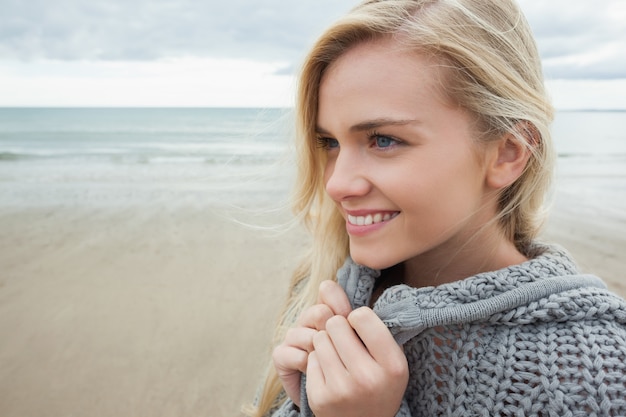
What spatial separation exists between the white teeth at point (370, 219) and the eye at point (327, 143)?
28 centimetres

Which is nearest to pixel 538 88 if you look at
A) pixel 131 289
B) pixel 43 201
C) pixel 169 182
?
pixel 131 289

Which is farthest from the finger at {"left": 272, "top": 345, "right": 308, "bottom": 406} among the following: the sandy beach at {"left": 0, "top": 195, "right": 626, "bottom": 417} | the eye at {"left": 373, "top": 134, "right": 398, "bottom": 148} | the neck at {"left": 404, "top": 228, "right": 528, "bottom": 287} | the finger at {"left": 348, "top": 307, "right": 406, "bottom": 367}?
the sandy beach at {"left": 0, "top": 195, "right": 626, "bottom": 417}

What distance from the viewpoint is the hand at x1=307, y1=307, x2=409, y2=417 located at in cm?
121

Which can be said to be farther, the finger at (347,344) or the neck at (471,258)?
the neck at (471,258)

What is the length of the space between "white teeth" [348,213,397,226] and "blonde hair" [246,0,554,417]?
0.34 metres

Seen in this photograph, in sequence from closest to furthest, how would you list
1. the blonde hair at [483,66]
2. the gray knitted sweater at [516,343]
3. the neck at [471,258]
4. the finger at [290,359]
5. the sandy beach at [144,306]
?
the gray knitted sweater at [516,343], the blonde hair at [483,66], the finger at [290,359], the neck at [471,258], the sandy beach at [144,306]

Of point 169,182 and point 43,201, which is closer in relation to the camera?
point 43,201

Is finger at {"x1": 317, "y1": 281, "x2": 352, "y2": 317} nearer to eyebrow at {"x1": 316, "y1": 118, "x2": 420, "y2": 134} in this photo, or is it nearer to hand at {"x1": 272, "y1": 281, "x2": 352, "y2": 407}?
hand at {"x1": 272, "y1": 281, "x2": 352, "y2": 407}

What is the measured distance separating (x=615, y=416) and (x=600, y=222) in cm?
538

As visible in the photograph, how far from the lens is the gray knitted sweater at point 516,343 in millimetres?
1125

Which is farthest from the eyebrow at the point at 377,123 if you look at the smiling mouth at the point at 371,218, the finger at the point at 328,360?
the finger at the point at 328,360

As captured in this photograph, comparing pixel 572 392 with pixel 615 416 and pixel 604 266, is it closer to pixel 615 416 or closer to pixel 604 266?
pixel 615 416

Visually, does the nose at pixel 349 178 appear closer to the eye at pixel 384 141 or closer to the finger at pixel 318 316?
the eye at pixel 384 141

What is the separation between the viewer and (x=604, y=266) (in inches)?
174
